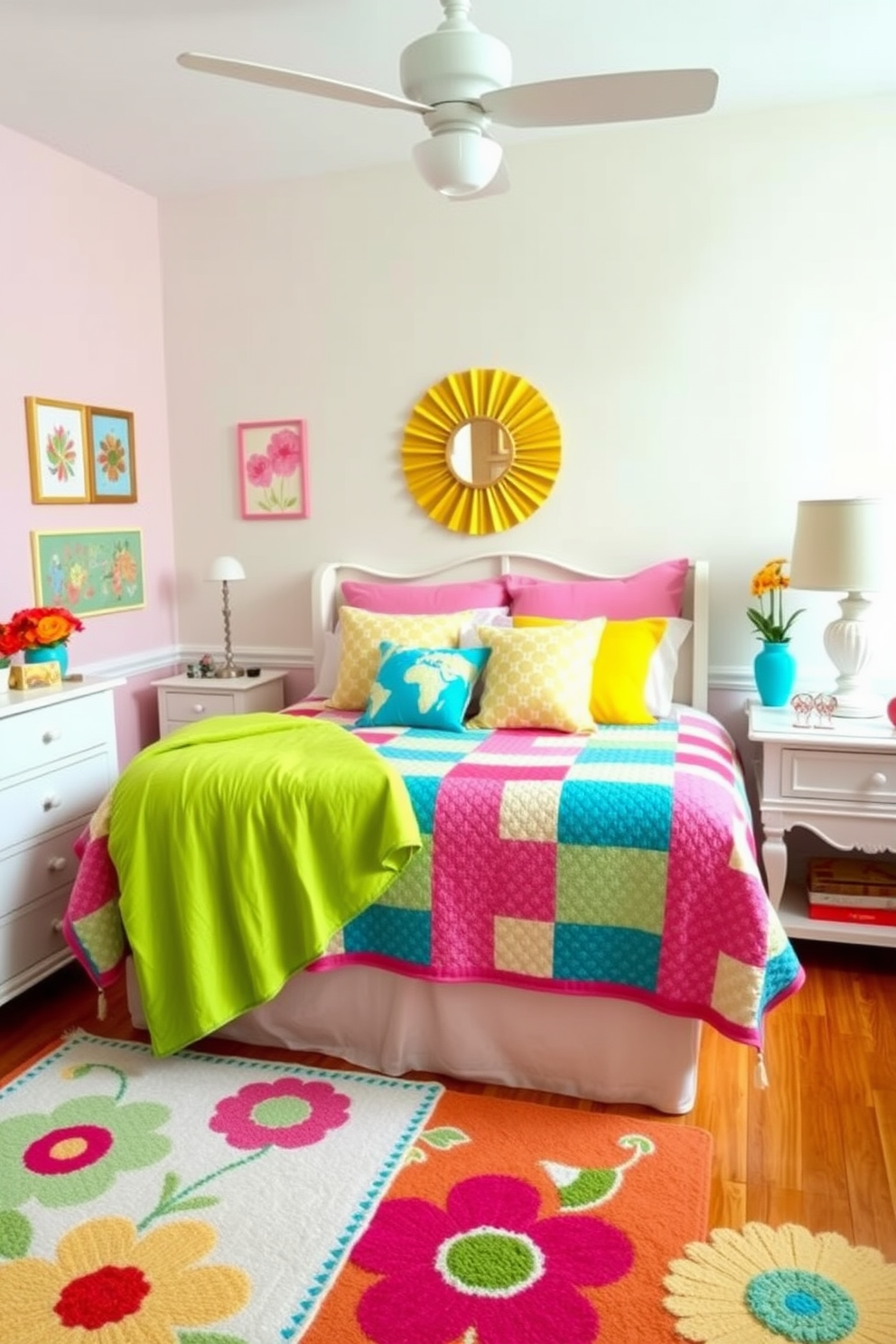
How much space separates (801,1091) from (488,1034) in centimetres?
76

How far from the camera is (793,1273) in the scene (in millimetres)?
1905

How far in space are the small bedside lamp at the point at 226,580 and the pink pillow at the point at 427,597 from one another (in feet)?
1.51

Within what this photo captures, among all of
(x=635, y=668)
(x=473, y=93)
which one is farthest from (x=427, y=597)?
(x=473, y=93)

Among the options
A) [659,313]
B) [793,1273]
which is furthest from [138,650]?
[793,1273]

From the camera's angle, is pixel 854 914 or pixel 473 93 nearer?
pixel 473 93

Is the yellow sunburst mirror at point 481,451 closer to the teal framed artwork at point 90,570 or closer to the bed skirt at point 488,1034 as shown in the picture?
the teal framed artwork at point 90,570

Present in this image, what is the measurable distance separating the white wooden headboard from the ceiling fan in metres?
1.76

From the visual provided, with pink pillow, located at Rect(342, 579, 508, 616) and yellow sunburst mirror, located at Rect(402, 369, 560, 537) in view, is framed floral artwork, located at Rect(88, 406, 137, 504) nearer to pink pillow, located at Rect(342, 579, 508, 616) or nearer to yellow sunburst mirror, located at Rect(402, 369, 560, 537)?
pink pillow, located at Rect(342, 579, 508, 616)

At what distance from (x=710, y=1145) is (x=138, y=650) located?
2897 millimetres

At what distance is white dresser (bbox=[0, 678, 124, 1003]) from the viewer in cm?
281

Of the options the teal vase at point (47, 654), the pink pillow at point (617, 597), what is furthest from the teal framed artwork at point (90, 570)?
the pink pillow at point (617, 597)

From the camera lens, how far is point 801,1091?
251cm

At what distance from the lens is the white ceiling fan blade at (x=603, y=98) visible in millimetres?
2037

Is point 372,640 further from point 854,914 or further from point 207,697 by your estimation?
point 854,914
